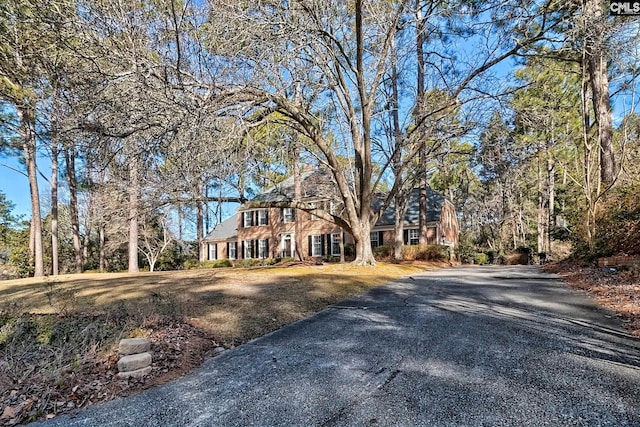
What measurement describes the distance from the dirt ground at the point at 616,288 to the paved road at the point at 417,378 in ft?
0.79

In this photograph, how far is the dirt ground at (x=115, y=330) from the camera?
310 centimetres

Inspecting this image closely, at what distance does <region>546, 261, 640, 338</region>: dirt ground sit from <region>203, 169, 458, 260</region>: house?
12.1 meters

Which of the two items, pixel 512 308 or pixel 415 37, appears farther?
pixel 415 37

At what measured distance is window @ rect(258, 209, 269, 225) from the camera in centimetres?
2698

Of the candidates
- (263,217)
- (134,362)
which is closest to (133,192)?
(134,362)

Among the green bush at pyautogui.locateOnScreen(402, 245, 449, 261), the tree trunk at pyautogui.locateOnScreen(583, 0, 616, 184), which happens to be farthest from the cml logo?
the green bush at pyautogui.locateOnScreen(402, 245, 449, 261)

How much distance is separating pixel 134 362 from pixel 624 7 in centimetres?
1096

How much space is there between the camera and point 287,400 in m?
2.75

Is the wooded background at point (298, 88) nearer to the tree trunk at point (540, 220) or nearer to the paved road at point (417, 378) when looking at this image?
the paved road at point (417, 378)

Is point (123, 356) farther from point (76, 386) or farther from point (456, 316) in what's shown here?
point (456, 316)

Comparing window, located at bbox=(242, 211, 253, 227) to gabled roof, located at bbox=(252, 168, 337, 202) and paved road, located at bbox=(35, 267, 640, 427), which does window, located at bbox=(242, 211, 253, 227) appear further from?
paved road, located at bbox=(35, 267, 640, 427)

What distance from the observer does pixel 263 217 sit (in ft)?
88.9

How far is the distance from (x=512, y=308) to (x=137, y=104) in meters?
7.90

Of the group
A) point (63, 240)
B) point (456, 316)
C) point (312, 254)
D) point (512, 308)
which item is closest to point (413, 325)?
point (456, 316)
